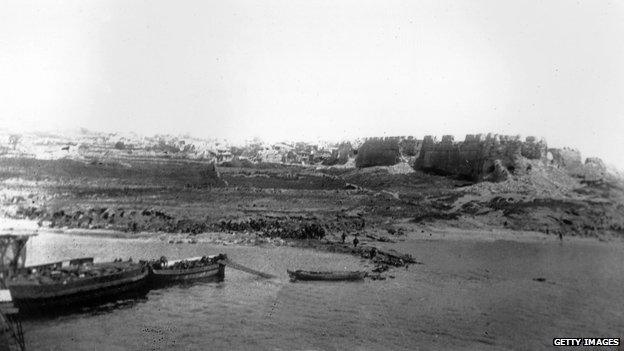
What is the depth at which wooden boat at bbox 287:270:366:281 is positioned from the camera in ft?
82.2

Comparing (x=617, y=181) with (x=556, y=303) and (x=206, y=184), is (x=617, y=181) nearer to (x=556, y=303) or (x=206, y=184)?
(x=556, y=303)

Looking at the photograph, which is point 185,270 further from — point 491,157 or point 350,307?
point 491,157

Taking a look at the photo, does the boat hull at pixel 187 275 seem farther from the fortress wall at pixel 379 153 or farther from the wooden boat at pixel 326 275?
the fortress wall at pixel 379 153

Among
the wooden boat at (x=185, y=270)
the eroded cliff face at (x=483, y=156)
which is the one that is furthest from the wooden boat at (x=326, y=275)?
the eroded cliff face at (x=483, y=156)

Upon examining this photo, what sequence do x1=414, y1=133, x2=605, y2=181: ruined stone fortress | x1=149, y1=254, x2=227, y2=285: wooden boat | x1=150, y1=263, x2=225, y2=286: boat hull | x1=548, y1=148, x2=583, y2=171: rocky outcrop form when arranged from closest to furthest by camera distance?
x1=150, y1=263, x2=225, y2=286: boat hull < x1=149, y1=254, x2=227, y2=285: wooden boat < x1=548, y1=148, x2=583, y2=171: rocky outcrop < x1=414, y1=133, x2=605, y2=181: ruined stone fortress

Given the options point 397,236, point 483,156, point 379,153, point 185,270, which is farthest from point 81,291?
point 379,153

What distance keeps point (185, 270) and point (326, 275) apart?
698 centimetres

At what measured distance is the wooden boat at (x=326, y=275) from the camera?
25.0m

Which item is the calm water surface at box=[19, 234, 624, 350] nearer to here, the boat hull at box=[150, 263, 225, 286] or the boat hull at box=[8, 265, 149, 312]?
the boat hull at box=[150, 263, 225, 286]

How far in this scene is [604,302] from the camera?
24.6 meters

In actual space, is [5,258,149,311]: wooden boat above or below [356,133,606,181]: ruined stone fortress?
below

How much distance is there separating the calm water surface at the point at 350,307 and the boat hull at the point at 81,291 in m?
0.71

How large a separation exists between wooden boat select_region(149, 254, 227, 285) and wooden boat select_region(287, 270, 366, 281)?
3.67m

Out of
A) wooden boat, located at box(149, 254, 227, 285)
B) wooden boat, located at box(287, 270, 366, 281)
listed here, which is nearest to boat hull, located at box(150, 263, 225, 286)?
wooden boat, located at box(149, 254, 227, 285)
